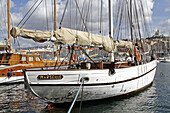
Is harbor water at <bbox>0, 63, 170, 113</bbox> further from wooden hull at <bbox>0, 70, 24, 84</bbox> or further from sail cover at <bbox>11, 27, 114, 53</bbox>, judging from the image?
wooden hull at <bbox>0, 70, 24, 84</bbox>

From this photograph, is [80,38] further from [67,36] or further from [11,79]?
[11,79]

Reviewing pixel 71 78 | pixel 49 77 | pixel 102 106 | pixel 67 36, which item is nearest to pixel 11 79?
pixel 49 77

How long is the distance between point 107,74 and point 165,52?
410 feet

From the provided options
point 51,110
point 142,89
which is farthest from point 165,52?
point 51,110

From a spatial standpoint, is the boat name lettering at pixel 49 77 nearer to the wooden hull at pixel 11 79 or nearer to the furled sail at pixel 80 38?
the furled sail at pixel 80 38

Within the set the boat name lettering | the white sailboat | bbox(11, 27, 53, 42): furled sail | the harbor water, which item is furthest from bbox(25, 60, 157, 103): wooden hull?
bbox(11, 27, 53, 42): furled sail

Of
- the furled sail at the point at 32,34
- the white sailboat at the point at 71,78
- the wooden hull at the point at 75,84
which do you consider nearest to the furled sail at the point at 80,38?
the white sailboat at the point at 71,78

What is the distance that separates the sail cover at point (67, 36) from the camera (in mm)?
8547

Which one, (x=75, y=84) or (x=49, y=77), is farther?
(x=75, y=84)

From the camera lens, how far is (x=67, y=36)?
9.50m

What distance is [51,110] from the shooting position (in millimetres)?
9523

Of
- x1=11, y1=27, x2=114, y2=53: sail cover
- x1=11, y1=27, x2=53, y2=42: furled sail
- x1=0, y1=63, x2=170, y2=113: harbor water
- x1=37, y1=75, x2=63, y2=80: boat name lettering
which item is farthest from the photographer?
x1=0, y1=63, x2=170, y2=113: harbor water

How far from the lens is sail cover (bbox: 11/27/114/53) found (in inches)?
336

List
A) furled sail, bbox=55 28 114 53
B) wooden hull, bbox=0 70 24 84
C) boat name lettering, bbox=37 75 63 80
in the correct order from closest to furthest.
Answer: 1. boat name lettering, bbox=37 75 63 80
2. furled sail, bbox=55 28 114 53
3. wooden hull, bbox=0 70 24 84
